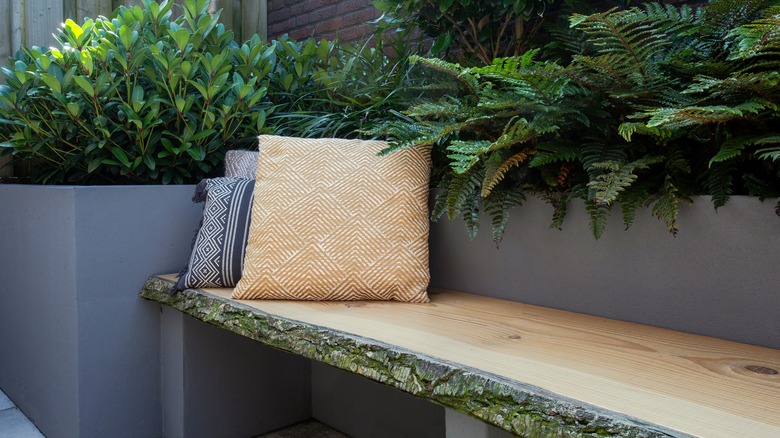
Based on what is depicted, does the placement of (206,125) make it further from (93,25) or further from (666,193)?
(666,193)

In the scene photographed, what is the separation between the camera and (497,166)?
1.30m

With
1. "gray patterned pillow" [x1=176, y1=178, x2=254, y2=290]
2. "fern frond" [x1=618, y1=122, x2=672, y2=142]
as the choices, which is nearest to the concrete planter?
"gray patterned pillow" [x1=176, y1=178, x2=254, y2=290]

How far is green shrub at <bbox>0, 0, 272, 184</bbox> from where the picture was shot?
187cm

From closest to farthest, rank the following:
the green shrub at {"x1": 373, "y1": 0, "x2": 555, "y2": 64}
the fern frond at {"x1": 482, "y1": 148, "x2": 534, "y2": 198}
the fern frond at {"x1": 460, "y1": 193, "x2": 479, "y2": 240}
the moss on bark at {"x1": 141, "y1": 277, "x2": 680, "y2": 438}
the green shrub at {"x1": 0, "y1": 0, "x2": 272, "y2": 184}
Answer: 1. the moss on bark at {"x1": 141, "y1": 277, "x2": 680, "y2": 438}
2. the fern frond at {"x1": 482, "y1": 148, "x2": 534, "y2": 198}
3. the fern frond at {"x1": 460, "y1": 193, "x2": 479, "y2": 240}
4. the green shrub at {"x1": 0, "y1": 0, "x2": 272, "y2": 184}
5. the green shrub at {"x1": 373, "y1": 0, "x2": 555, "y2": 64}

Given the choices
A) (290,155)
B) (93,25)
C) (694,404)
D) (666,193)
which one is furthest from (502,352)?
(93,25)

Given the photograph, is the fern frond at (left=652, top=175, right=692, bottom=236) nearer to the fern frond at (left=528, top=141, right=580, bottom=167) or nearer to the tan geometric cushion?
the fern frond at (left=528, top=141, right=580, bottom=167)

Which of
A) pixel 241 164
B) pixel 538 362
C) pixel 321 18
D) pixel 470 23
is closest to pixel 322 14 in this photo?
pixel 321 18

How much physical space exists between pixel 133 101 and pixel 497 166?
1205 millimetres

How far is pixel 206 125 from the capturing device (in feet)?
6.51

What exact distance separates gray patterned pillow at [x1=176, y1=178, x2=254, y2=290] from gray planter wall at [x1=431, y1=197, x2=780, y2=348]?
606 millimetres

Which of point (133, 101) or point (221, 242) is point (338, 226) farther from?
point (133, 101)

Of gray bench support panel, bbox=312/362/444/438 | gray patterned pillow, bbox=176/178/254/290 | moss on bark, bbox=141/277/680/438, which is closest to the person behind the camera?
moss on bark, bbox=141/277/680/438

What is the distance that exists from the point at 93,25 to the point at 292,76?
70 cm

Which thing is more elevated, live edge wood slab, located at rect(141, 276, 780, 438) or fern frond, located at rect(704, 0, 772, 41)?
fern frond, located at rect(704, 0, 772, 41)
